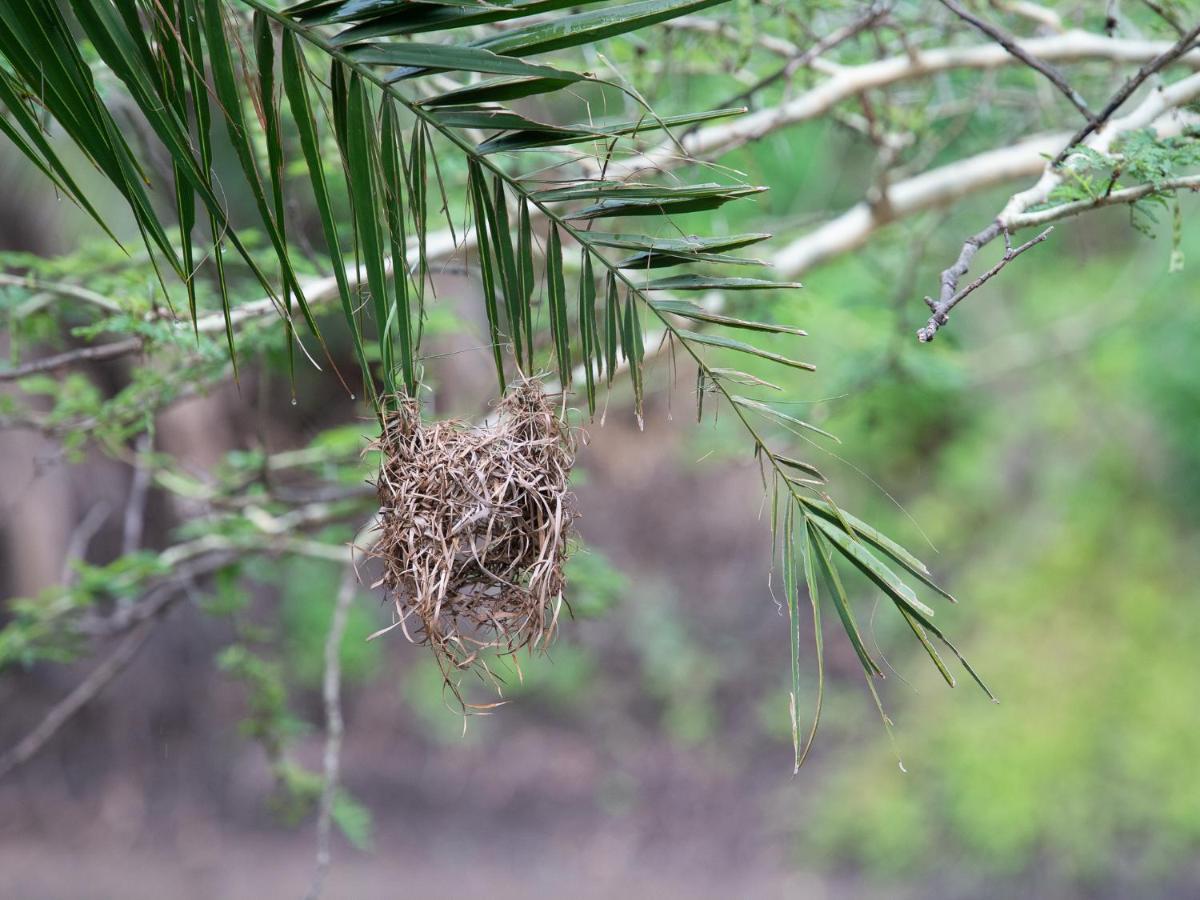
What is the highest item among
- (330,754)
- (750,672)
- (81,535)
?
(81,535)

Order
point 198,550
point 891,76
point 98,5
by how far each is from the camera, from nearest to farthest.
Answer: point 98,5 → point 891,76 → point 198,550

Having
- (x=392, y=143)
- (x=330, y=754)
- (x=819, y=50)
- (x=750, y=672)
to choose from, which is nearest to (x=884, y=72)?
(x=819, y=50)

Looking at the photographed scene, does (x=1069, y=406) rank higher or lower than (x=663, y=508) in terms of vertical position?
higher

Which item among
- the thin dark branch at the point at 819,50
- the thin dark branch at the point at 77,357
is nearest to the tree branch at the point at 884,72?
the thin dark branch at the point at 819,50

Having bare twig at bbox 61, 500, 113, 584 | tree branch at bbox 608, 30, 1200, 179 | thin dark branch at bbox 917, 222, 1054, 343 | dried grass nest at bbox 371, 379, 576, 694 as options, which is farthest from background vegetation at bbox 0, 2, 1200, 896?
dried grass nest at bbox 371, 379, 576, 694

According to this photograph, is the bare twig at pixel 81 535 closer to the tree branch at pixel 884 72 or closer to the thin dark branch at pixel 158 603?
the thin dark branch at pixel 158 603

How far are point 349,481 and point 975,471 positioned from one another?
604 cm

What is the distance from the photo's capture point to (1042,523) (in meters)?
8.02

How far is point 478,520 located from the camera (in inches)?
65.2

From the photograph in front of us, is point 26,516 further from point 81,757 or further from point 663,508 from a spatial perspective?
point 663,508

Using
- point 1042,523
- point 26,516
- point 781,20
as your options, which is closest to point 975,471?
point 1042,523

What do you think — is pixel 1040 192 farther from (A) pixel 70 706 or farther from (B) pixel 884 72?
(A) pixel 70 706

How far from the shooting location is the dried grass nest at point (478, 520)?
5.37ft

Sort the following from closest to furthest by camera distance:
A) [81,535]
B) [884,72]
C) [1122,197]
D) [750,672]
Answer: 1. [1122,197]
2. [884,72]
3. [81,535]
4. [750,672]
